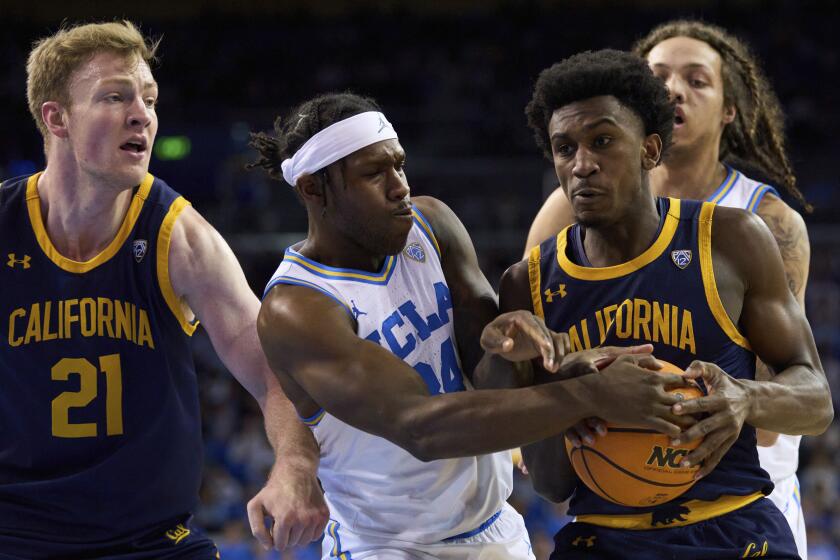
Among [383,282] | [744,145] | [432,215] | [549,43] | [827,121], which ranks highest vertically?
[549,43]

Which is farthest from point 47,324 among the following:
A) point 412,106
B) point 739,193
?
point 412,106

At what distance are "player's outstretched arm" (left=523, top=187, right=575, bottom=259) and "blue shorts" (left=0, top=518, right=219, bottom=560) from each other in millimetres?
1714

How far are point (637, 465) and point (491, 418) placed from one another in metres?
0.43

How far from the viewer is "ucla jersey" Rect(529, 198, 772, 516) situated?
316 cm

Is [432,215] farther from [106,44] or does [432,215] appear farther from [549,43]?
[549,43]

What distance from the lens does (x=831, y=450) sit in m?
11.3

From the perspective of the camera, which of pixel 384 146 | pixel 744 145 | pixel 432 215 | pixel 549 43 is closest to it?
pixel 384 146

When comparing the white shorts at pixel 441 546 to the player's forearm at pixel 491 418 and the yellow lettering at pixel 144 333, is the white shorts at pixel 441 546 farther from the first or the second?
the yellow lettering at pixel 144 333

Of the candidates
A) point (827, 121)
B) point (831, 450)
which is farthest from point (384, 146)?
point (827, 121)

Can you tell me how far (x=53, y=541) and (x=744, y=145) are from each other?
3.37m

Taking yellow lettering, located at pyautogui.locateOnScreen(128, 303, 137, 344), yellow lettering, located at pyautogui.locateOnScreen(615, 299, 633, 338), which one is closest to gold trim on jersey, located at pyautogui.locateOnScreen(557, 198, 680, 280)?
yellow lettering, located at pyautogui.locateOnScreen(615, 299, 633, 338)

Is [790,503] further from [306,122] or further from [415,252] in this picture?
[306,122]

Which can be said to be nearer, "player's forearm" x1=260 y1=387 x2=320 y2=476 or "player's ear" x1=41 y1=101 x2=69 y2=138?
"player's forearm" x1=260 y1=387 x2=320 y2=476

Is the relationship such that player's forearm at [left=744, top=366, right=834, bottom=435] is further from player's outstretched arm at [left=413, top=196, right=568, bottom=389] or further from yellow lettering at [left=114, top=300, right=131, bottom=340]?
yellow lettering at [left=114, top=300, right=131, bottom=340]
